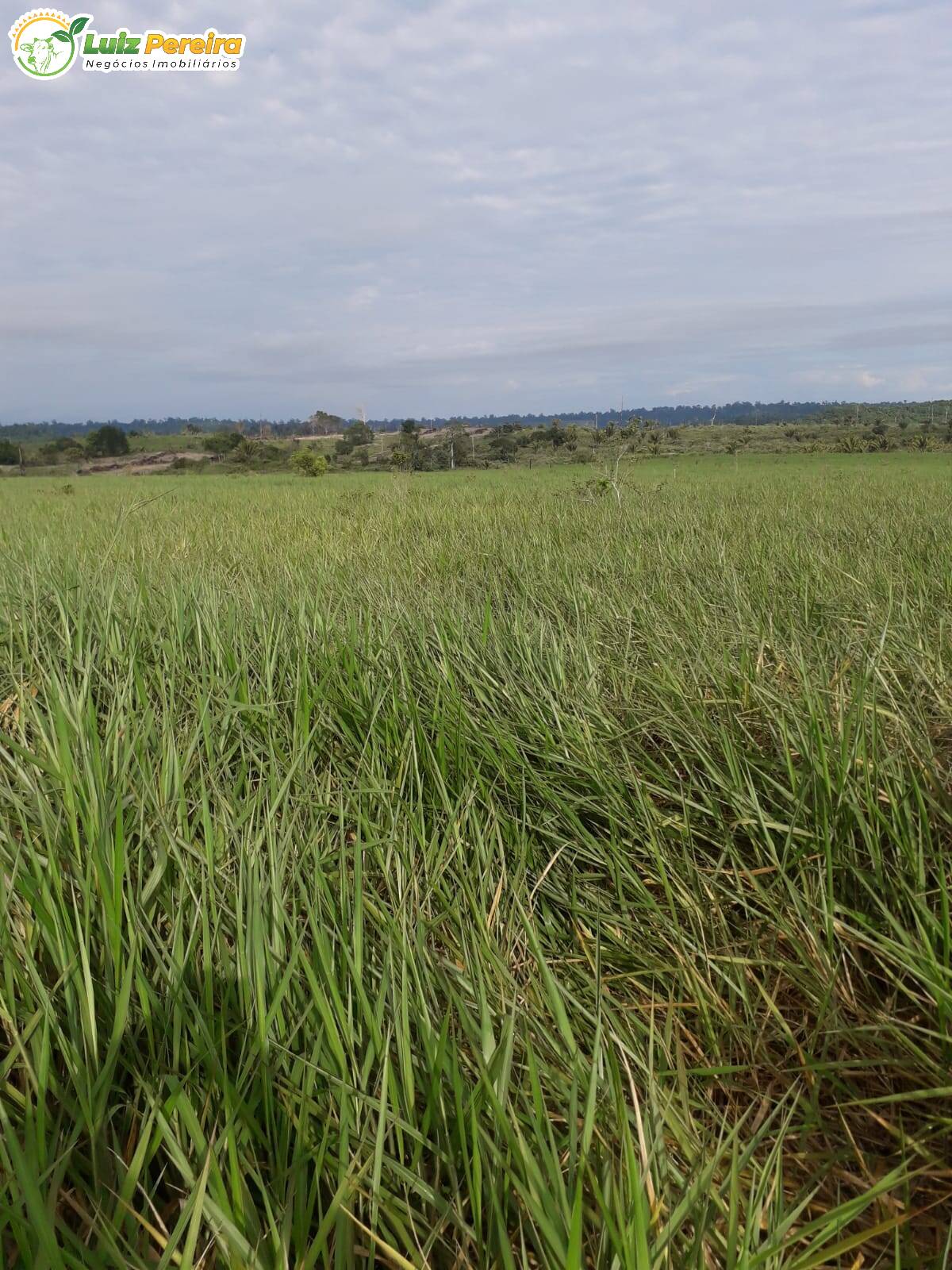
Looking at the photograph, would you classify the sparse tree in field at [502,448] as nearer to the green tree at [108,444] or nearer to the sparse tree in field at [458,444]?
the sparse tree in field at [458,444]

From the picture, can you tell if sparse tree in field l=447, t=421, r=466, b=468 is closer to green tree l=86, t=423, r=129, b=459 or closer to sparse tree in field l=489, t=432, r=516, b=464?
sparse tree in field l=489, t=432, r=516, b=464

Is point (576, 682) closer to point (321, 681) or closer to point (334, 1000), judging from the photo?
point (321, 681)

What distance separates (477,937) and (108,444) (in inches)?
2132

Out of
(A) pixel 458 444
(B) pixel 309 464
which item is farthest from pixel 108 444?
(A) pixel 458 444

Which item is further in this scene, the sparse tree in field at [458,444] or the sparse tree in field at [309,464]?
the sparse tree in field at [458,444]

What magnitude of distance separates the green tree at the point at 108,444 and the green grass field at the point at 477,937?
49.4 meters

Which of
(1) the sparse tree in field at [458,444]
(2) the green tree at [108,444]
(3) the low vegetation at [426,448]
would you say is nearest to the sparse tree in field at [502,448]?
(3) the low vegetation at [426,448]

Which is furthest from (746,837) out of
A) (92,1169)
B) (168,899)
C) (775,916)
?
(92,1169)

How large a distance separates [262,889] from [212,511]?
863 centimetres

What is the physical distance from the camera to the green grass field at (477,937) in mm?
946

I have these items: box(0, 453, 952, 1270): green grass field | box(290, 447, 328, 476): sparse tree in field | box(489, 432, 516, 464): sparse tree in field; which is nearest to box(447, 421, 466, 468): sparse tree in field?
box(489, 432, 516, 464): sparse tree in field

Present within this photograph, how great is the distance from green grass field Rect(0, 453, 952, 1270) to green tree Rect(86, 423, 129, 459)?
162 feet

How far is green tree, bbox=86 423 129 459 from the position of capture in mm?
47125

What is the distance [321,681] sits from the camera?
2520mm
